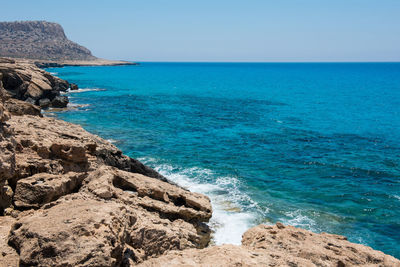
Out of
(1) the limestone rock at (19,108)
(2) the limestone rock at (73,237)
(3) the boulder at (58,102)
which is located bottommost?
(3) the boulder at (58,102)

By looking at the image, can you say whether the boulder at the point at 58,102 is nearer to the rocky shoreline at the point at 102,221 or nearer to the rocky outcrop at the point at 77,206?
the rocky outcrop at the point at 77,206

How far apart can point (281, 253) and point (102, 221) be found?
4.48 metres

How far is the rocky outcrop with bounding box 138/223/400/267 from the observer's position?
23.5 ft

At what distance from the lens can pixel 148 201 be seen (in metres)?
12.8

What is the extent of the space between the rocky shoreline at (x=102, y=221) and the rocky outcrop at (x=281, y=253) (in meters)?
0.03

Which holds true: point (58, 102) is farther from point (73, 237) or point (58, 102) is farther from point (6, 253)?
point (73, 237)

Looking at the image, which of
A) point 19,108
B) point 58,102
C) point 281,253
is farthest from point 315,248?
point 58,102

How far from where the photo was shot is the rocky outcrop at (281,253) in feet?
23.5

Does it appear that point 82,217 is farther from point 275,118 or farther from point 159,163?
point 275,118

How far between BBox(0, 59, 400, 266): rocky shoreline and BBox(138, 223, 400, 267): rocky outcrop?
0.09 ft

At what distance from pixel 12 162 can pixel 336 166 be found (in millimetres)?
26006

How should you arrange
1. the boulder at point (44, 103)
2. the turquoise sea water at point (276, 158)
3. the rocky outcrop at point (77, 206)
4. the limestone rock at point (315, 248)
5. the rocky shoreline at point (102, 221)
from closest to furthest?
1. the rocky outcrop at point (77, 206)
2. the rocky shoreline at point (102, 221)
3. the limestone rock at point (315, 248)
4. the turquoise sea water at point (276, 158)
5. the boulder at point (44, 103)

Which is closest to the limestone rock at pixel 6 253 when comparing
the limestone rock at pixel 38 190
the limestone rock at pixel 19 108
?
the limestone rock at pixel 38 190

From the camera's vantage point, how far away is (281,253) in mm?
8336
